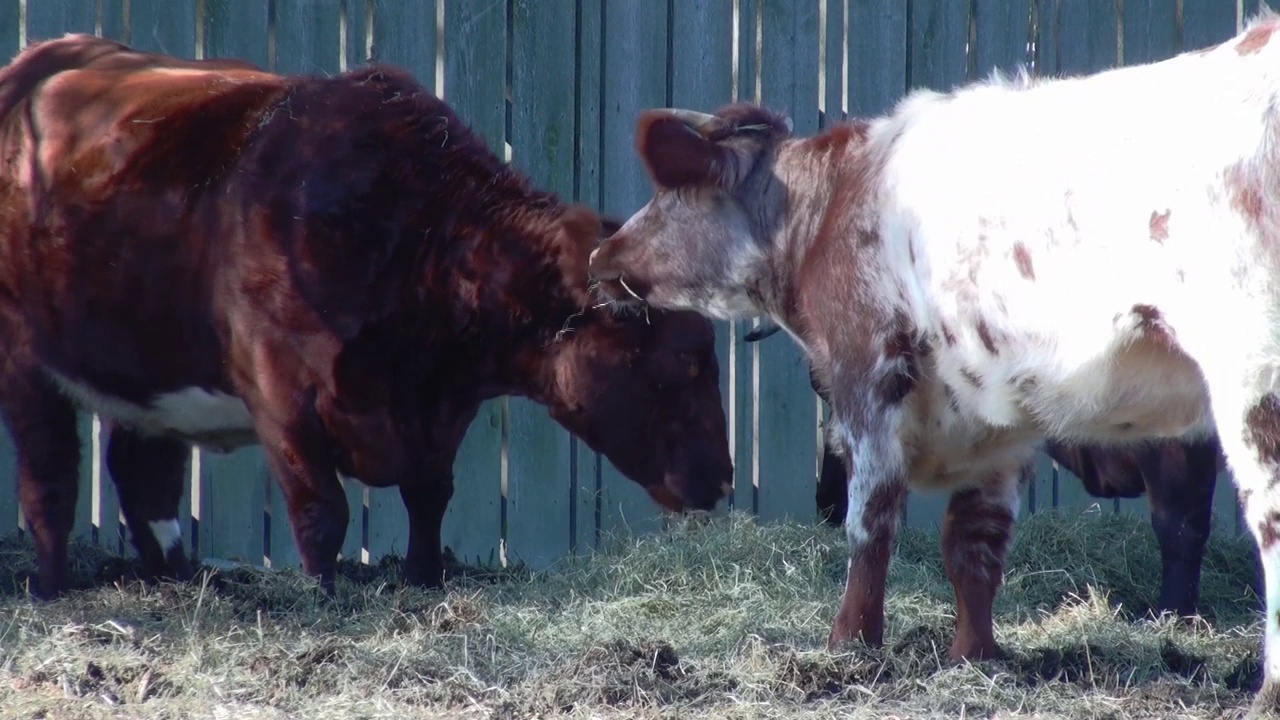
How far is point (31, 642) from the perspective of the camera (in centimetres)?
462

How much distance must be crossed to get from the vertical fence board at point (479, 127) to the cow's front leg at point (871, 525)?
2.84m

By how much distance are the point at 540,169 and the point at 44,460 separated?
2.54 m

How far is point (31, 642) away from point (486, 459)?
3.00 meters

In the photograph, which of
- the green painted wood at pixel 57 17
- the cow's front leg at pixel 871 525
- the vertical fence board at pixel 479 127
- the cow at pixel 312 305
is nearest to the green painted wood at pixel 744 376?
the vertical fence board at pixel 479 127

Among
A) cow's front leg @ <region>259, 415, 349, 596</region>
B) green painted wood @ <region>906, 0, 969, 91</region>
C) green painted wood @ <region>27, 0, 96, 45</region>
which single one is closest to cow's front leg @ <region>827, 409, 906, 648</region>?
cow's front leg @ <region>259, 415, 349, 596</region>

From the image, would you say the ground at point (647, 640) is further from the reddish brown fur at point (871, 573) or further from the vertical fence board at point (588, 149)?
the vertical fence board at point (588, 149)

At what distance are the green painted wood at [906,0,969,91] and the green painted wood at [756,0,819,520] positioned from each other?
486 millimetres

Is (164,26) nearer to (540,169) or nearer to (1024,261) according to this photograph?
(540,169)

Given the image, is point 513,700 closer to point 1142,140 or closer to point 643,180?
point 1142,140

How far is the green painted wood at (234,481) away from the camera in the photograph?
7.21 meters

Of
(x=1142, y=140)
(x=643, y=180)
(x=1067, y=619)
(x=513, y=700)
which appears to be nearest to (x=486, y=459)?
(x=643, y=180)

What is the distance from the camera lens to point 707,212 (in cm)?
549

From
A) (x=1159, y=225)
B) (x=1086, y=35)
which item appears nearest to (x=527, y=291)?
(x=1159, y=225)

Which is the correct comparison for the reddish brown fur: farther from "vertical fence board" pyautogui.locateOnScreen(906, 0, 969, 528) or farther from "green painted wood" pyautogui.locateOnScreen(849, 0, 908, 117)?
"green painted wood" pyautogui.locateOnScreen(849, 0, 908, 117)
